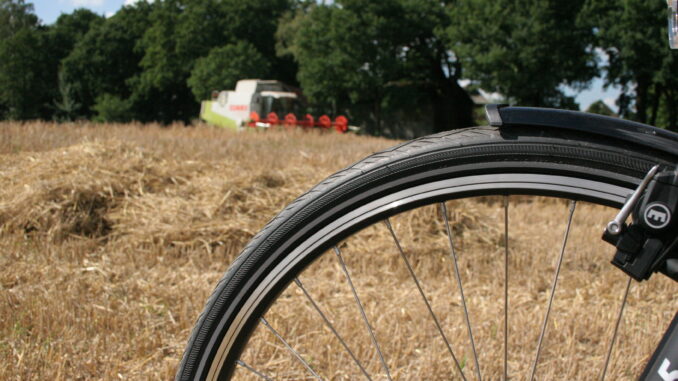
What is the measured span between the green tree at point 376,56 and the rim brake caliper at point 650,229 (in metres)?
35.5

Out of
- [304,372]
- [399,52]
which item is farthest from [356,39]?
[304,372]

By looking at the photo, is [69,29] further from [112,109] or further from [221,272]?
[221,272]

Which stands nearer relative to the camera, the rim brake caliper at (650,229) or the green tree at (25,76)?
the rim brake caliper at (650,229)

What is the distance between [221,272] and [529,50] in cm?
2961

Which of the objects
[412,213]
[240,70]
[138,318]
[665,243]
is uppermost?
[240,70]

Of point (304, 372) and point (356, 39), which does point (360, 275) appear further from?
point (356, 39)

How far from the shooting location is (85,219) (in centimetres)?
387

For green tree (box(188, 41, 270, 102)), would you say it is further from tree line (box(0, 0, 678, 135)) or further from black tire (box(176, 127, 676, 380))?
black tire (box(176, 127, 676, 380))

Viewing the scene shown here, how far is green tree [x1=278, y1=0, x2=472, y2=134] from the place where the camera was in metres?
35.8

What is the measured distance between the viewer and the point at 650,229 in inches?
29.4

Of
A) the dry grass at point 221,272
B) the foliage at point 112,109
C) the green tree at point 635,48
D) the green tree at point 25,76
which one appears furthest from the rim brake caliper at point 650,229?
the foliage at point 112,109

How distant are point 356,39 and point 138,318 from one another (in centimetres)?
3533

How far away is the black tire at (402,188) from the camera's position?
0.83 meters

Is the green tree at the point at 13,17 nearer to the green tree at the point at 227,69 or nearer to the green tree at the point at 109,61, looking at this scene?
the green tree at the point at 109,61
